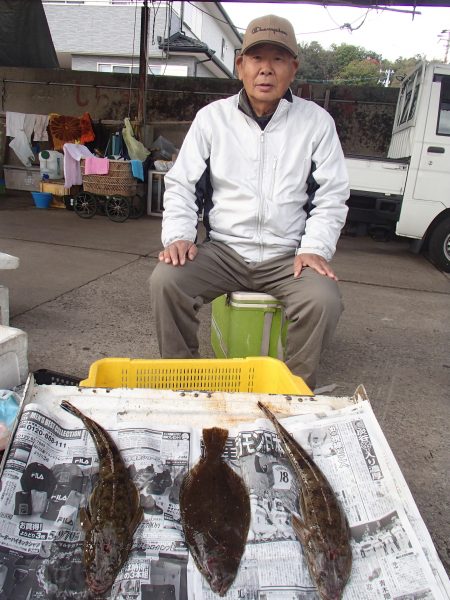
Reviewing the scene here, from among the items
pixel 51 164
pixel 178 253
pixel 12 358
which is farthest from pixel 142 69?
pixel 12 358

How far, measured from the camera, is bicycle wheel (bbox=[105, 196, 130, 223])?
790 cm

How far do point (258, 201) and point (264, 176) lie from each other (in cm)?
13

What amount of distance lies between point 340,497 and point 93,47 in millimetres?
19740

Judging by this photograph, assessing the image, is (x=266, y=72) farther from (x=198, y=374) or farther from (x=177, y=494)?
(x=177, y=494)

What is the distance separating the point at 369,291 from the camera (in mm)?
4945

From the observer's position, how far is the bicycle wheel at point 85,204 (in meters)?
8.00

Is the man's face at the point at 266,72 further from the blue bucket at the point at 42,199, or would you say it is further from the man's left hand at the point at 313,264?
the blue bucket at the point at 42,199

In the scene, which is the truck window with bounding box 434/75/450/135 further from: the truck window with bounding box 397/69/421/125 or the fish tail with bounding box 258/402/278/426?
the fish tail with bounding box 258/402/278/426

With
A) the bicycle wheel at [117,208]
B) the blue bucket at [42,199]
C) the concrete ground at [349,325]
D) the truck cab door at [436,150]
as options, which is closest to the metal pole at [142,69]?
the bicycle wheel at [117,208]

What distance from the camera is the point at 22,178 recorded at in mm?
10047

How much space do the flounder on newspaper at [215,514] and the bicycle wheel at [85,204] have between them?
7.09m

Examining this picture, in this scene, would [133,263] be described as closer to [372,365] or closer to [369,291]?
[369,291]

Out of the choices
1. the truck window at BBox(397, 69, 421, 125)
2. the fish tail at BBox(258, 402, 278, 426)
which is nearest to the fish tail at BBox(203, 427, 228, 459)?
the fish tail at BBox(258, 402, 278, 426)

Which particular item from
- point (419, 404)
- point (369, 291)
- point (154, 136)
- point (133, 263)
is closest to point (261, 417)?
point (419, 404)
